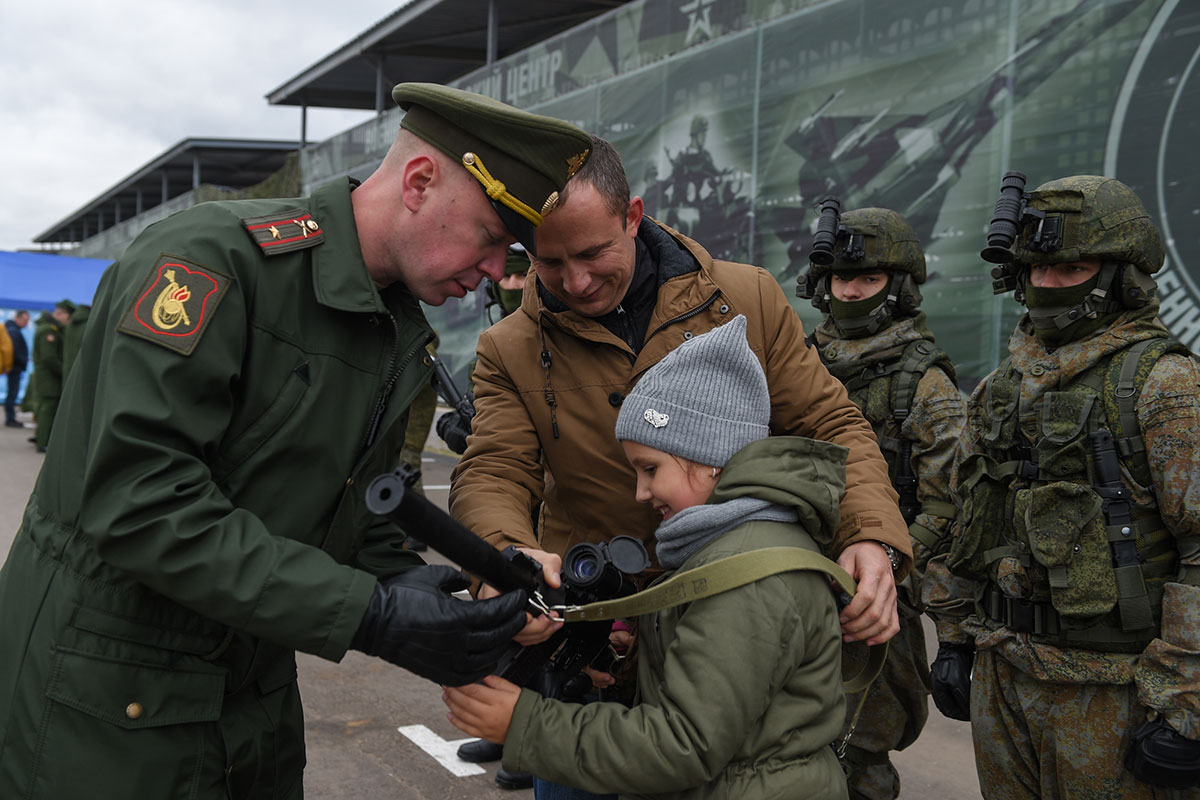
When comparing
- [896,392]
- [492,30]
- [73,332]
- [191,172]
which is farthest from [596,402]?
[191,172]

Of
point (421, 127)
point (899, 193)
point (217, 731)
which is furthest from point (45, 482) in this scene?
point (899, 193)

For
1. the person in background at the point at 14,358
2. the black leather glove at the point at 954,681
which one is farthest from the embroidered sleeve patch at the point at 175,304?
the person in background at the point at 14,358

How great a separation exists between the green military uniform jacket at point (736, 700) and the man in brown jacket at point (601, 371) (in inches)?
16.5

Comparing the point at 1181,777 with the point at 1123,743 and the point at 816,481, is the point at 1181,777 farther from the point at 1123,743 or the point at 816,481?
the point at 816,481

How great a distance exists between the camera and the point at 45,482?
1619mm

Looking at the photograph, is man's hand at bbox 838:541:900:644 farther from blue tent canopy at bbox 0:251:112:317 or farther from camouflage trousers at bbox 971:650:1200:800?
blue tent canopy at bbox 0:251:112:317

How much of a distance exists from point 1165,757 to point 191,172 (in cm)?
4268

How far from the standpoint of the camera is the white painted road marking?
403cm

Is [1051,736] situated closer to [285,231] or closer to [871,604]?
[871,604]

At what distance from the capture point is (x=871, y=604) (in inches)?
77.1

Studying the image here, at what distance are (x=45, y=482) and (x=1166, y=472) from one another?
2.59m

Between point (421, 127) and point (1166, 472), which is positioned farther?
point (1166, 472)

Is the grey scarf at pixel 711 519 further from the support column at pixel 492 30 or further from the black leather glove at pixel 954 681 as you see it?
the support column at pixel 492 30

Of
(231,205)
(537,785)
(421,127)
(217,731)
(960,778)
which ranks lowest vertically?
(960,778)
